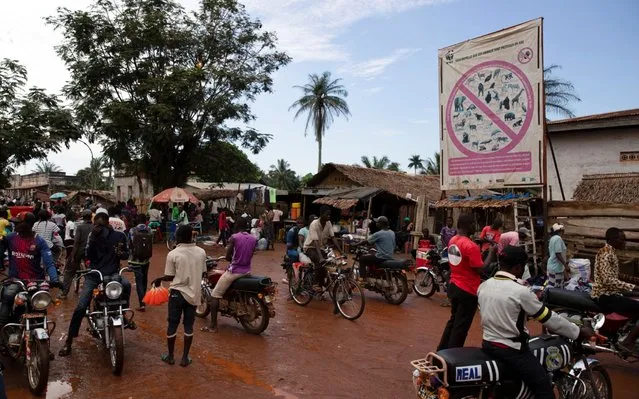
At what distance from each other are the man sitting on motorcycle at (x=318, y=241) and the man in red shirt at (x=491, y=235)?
3.24 m

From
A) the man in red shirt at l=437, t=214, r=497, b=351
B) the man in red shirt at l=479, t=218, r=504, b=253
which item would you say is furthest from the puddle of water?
the man in red shirt at l=479, t=218, r=504, b=253

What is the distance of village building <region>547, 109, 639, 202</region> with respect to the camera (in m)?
15.7

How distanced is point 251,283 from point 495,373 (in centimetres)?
430

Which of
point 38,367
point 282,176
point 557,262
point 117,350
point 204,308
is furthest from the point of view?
point 282,176

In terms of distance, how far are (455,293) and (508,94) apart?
8330 mm

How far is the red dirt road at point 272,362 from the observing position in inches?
205

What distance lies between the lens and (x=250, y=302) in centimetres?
754

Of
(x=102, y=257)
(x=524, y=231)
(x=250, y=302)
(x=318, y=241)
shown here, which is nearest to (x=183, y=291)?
(x=102, y=257)

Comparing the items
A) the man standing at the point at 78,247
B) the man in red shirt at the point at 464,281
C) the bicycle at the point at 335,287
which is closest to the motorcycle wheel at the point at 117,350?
the man standing at the point at 78,247

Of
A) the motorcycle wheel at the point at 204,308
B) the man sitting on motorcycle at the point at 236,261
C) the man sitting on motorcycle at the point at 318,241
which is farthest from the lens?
the man sitting on motorcycle at the point at 318,241

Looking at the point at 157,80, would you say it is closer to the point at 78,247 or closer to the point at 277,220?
the point at 277,220

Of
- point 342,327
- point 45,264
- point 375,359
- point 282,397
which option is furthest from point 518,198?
point 45,264

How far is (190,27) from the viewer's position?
1085 inches

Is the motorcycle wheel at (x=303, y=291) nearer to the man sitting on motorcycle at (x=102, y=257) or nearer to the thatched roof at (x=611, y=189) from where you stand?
the man sitting on motorcycle at (x=102, y=257)
